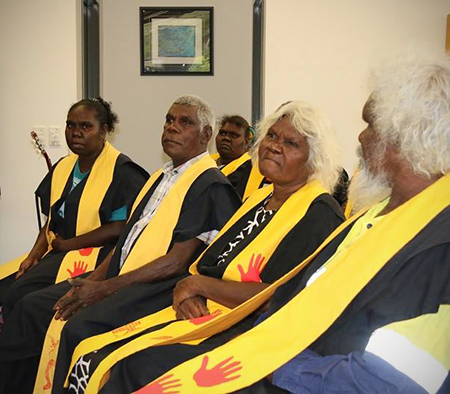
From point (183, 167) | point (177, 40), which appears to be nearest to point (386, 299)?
point (183, 167)

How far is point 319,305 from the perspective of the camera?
1255 millimetres

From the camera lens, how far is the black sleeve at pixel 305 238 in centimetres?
178

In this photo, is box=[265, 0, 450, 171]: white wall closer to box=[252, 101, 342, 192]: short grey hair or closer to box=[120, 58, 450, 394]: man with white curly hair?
box=[252, 101, 342, 192]: short grey hair

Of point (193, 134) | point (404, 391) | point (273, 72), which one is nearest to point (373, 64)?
point (404, 391)

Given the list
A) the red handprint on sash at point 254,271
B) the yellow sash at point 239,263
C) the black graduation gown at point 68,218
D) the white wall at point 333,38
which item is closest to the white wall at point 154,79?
the white wall at point 333,38

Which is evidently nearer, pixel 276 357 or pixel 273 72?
pixel 276 357

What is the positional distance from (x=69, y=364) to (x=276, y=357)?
3.27 feet

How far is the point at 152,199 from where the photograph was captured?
99.6 inches

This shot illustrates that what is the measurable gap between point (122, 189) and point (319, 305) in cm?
170

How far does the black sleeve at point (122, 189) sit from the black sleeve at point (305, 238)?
3.59ft

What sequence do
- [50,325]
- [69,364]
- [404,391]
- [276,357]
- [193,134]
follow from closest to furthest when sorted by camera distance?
1. [404,391]
2. [276,357]
3. [69,364]
4. [50,325]
5. [193,134]

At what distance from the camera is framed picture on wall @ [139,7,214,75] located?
167 inches

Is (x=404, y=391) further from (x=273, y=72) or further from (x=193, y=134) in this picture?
(x=273, y=72)

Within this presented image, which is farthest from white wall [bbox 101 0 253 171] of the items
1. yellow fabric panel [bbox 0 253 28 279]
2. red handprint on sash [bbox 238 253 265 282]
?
red handprint on sash [bbox 238 253 265 282]
